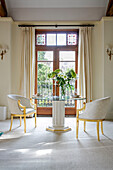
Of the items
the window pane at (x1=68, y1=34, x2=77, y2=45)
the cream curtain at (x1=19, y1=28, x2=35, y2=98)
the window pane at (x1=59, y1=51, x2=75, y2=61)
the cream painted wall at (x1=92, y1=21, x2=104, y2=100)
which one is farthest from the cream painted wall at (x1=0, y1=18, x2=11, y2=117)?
the cream painted wall at (x1=92, y1=21, x2=104, y2=100)

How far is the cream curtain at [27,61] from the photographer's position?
20.7ft

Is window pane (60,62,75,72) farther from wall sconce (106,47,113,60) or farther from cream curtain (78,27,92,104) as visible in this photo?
wall sconce (106,47,113,60)

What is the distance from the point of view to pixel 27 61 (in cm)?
634

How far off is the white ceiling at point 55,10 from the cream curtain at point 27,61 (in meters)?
0.54

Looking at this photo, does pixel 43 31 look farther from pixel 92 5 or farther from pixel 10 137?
pixel 10 137

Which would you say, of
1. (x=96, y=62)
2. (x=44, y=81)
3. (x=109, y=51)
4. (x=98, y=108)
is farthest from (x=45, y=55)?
(x=98, y=108)

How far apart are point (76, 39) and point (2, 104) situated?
10.9ft

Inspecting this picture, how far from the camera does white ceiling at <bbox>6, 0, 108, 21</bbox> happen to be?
6273 mm

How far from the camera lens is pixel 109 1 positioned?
6023 mm

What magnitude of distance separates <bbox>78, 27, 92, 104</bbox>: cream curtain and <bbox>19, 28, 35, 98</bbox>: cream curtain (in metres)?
1.60

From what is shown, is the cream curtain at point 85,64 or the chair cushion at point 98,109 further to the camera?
the cream curtain at point 85,64

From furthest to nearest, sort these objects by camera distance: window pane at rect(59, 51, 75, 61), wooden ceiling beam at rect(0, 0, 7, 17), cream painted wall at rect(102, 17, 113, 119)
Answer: window pane at rect(59, 51, 75, 61), cream painted wall at rect(102, 17, 113, 119), wooden ceiling beam at rect(0, 0, 7, 17)

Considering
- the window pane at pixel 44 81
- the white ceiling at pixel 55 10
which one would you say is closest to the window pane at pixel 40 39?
the white ceiling at pixel 55 10

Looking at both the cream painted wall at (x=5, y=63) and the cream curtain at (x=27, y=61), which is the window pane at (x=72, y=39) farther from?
the cream painted wall at (x=5, y=63)
